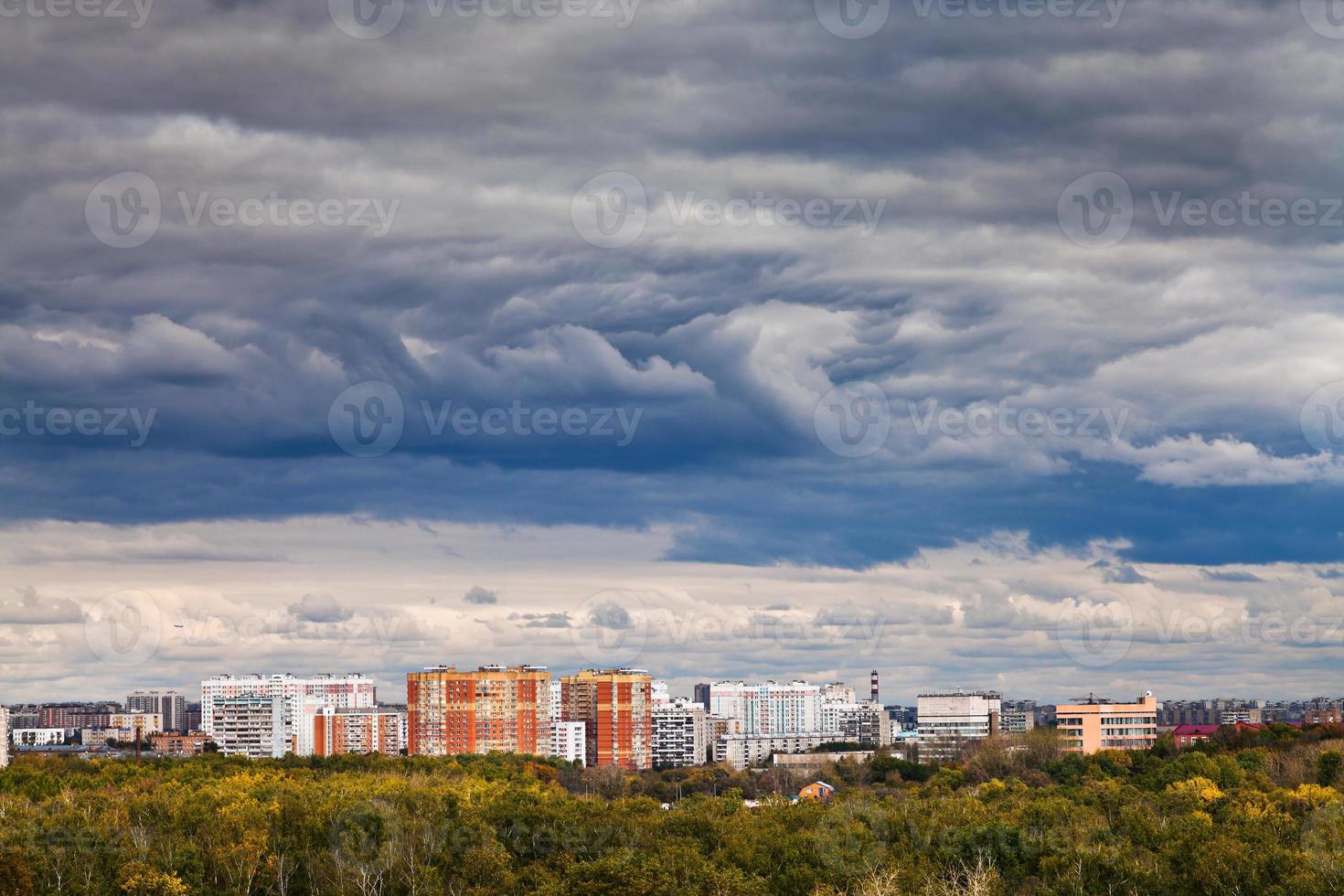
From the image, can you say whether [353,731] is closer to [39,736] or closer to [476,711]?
[476,711]

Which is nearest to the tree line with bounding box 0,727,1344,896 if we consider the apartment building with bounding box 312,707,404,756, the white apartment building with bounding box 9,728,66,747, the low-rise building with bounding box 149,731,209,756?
the low-rise building with bounding box 149,731,209,756

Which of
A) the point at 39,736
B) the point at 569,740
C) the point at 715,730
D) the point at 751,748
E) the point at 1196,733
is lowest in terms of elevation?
the point at 751,748

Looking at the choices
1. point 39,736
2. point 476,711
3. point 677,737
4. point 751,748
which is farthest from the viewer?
point 39,736

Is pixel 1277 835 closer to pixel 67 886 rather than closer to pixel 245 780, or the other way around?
pixel 67 886

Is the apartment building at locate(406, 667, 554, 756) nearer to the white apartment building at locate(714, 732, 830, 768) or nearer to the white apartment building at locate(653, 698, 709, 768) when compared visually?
the white apartment building at locate(653, 698, 709, 768)

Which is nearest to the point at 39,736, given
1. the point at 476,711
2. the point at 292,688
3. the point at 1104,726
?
the point at 292,688

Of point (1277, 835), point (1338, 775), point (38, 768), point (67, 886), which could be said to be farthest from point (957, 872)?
point (38, 768)
